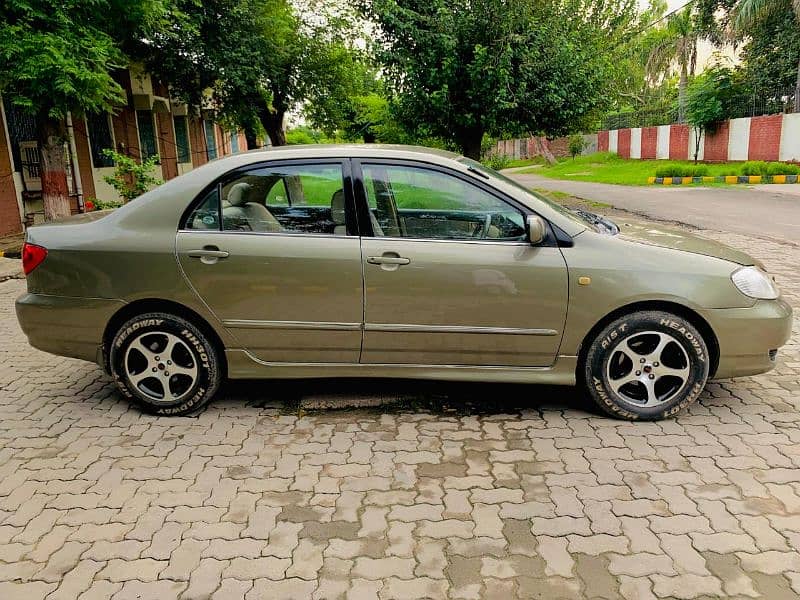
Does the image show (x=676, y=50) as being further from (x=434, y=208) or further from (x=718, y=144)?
(x=434, y=208)

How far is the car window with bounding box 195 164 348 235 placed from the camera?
13.2 feet

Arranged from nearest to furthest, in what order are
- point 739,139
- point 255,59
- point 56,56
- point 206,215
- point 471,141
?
point 206,215 → point 56,56 → point 471,141 → point 255,59 → point 739,139

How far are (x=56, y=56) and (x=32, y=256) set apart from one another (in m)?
6.03

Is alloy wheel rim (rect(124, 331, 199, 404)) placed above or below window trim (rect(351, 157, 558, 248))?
below

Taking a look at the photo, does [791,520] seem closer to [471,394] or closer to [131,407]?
[471,394]

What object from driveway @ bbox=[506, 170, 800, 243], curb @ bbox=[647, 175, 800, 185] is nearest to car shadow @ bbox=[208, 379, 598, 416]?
driveway @ bbox=[506, 170, 800, 243]

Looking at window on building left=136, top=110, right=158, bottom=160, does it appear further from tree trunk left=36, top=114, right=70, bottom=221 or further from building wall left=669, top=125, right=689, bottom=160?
building wall left=669, top=125, right=689, bottom=160

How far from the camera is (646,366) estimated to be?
3.88 m

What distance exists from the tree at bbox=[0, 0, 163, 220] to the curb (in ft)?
58.1

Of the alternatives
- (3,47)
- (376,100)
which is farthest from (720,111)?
(3,47)

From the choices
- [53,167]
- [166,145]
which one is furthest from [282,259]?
[166,145]

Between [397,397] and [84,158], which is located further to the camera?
[84,158]

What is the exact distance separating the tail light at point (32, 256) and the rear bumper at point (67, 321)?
7.5 inches

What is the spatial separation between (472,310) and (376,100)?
52.8 feet
